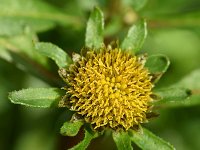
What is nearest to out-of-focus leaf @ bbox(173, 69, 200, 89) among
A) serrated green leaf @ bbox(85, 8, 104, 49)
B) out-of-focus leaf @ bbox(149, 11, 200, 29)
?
out-of-focus leaf @ bbox(149, 11, 200, 29)

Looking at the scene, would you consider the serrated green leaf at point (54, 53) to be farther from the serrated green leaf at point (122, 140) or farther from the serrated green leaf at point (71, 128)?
the serrated green leaf at point (122, 140)

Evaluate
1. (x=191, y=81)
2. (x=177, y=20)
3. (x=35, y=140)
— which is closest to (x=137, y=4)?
(x=177, y=20)

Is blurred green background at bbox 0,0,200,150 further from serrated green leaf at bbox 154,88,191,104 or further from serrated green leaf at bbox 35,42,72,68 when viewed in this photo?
serrated green leaf at bbox 154,88,191,104

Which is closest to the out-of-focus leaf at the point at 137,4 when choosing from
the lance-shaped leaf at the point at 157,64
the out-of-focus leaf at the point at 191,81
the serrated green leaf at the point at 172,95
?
the out-of-focus leaf at the point at 191,81

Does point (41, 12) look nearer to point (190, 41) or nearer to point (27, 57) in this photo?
point (27, 57)

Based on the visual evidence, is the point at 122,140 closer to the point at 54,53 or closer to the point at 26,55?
the point at 54,53

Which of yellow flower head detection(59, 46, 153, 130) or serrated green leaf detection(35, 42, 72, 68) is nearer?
yellow flower head detection(59, 46, 153, 130)
